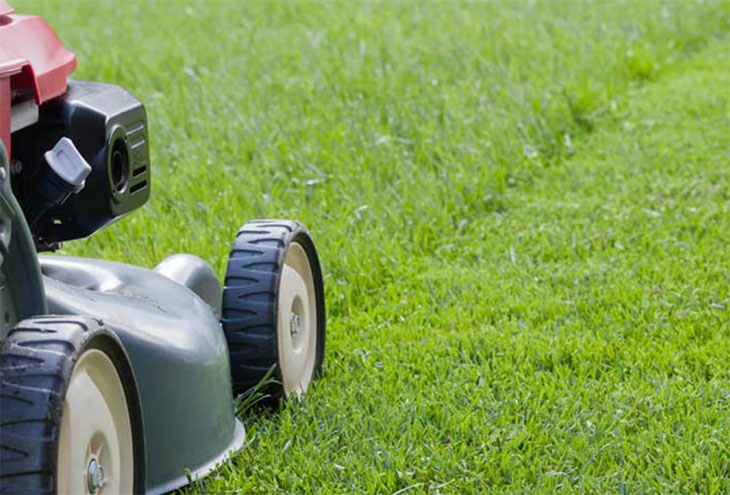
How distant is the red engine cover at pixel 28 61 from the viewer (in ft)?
7.03

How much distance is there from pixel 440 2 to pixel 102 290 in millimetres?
5293

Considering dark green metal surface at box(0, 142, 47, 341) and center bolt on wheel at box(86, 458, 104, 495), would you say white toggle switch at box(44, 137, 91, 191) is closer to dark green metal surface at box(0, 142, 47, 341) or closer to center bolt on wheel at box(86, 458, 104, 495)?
dark green metal surface at box(0, 142, 47, 341)

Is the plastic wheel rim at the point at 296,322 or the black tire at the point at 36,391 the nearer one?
the black tire at the point at 36,391

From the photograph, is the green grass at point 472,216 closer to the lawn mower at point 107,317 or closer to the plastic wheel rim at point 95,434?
the lawn mower at point 107,317

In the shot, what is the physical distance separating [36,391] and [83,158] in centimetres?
64

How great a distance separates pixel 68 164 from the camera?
6.89 ft

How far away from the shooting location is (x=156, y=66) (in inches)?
237

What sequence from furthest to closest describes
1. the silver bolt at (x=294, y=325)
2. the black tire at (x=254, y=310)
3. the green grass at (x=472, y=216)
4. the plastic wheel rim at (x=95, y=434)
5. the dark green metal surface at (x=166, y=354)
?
1. the silver bolt at (x=294, y=325)
2. the black tire at (x=254, y=310)
3. the green grass at (x=472, y=216)
4. the dark green metal surface at (x=166, y=354)
5. the plastic wheel rim at (x=95, y=434)

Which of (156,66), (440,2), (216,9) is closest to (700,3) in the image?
(440,2)

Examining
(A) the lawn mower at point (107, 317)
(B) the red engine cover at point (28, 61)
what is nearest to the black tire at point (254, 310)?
(A) the lawn mower at point (107, 317)

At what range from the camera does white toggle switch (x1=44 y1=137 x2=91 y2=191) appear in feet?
6.84

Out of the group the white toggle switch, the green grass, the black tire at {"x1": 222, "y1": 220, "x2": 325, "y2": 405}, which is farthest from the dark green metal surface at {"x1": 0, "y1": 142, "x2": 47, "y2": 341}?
the black tire at {"x1": 222, "y1": 220, "x2": 325, "y2": 405}

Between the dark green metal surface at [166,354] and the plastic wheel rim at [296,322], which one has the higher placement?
the dark green metal surface at [166,354]

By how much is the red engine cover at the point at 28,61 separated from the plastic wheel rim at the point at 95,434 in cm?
42
